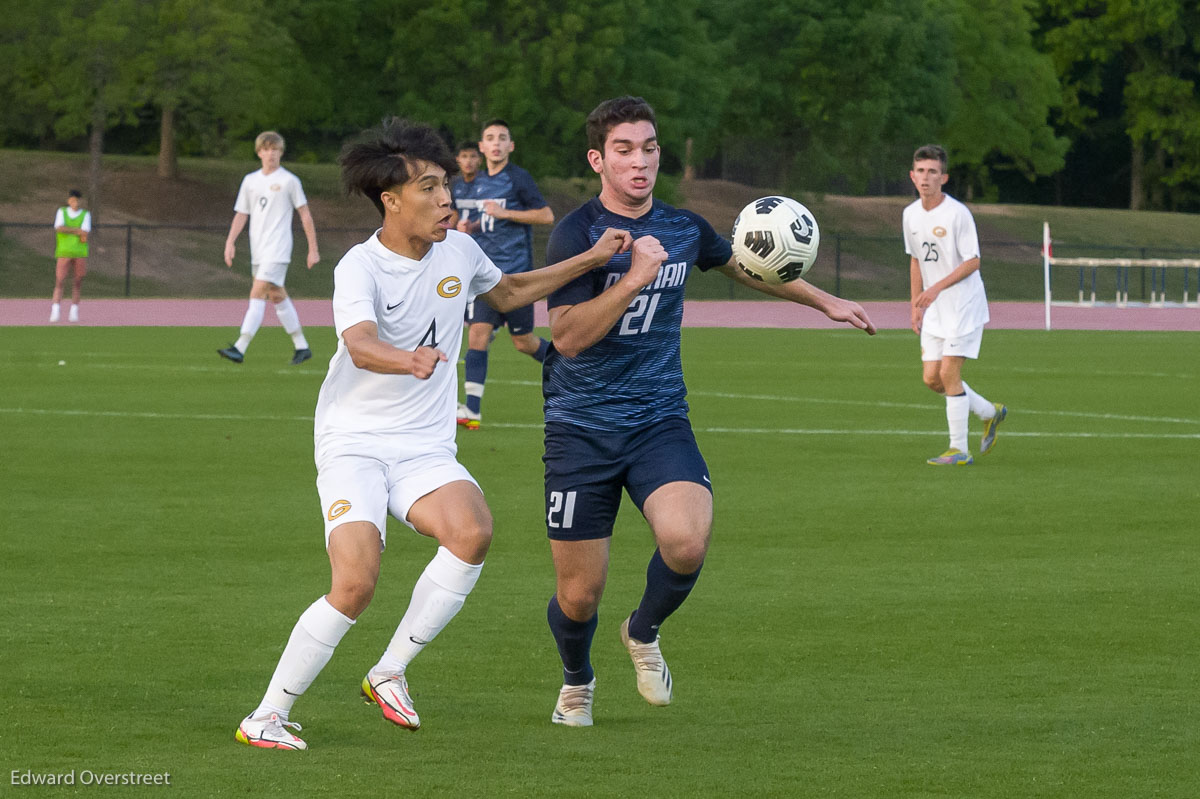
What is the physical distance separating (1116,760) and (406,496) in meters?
2.25

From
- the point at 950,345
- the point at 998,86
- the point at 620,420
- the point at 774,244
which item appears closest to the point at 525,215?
the point at 950,345

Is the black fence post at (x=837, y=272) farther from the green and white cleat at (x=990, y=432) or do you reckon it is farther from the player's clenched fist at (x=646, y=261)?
the player's clenched fist at (x=646, y=261)

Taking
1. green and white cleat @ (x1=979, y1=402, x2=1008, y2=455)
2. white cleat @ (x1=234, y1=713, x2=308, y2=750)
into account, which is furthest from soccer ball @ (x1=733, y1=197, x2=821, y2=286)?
green and white cleat @ (x1=979, y1=402, x2=1008, y2=455)

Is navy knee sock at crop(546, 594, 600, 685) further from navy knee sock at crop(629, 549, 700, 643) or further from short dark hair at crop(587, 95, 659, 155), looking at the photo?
short dark hair at crop(587, 95, 659, 155)

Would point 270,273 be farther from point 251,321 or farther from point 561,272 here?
point 561,272

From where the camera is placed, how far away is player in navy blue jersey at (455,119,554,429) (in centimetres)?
1491

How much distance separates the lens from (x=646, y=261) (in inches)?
233

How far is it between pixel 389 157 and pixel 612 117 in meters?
0.82

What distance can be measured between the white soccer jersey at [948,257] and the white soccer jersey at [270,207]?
8.98m

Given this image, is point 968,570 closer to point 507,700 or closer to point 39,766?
point 507,700

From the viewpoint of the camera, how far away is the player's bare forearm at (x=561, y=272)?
19.6 feet

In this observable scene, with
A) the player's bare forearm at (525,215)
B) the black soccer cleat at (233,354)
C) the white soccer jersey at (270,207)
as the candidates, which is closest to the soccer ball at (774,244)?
the player's bare forearm at (525,215)

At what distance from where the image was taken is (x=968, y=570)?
28.8ft

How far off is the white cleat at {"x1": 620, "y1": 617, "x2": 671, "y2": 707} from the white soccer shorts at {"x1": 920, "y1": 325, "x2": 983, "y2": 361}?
7.24 meters
